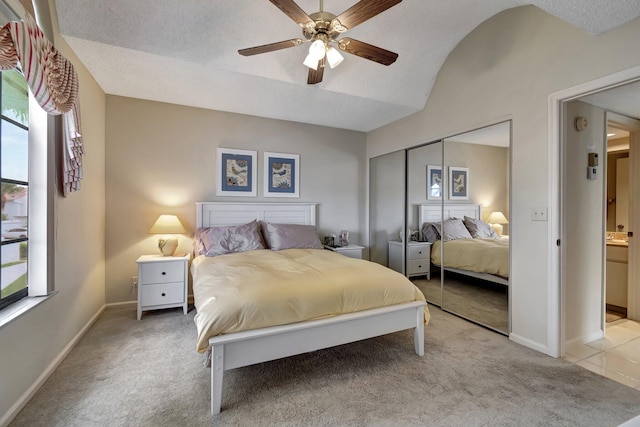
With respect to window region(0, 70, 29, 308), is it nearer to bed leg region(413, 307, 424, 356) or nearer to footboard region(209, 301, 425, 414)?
footboard region(209, 301, 425, 414)

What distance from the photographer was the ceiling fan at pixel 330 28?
1.67 metres

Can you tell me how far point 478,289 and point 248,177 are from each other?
323 cm

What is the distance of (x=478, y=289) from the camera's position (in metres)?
3.05

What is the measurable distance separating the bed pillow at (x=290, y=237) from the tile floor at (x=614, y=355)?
2727 millimetres

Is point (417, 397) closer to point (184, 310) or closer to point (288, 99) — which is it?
point (184, 310)

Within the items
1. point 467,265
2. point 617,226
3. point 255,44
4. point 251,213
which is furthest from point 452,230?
point 255,44

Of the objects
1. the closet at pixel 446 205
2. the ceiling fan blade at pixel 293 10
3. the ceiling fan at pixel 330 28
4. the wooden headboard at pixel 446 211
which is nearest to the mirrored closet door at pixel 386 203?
the closet at pixel 446 205

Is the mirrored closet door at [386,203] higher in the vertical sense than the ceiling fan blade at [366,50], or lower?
lower

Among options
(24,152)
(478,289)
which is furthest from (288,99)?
(478,289)

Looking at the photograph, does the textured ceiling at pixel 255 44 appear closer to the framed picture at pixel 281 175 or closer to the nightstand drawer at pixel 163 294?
the framed picture at pixel 281 175

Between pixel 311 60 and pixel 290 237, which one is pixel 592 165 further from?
pixel 290 237

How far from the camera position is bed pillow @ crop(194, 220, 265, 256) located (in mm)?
3256

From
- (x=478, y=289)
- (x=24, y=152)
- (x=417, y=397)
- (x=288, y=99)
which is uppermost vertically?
(x=288, y=99)

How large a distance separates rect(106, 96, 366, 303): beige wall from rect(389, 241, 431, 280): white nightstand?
1553mm
